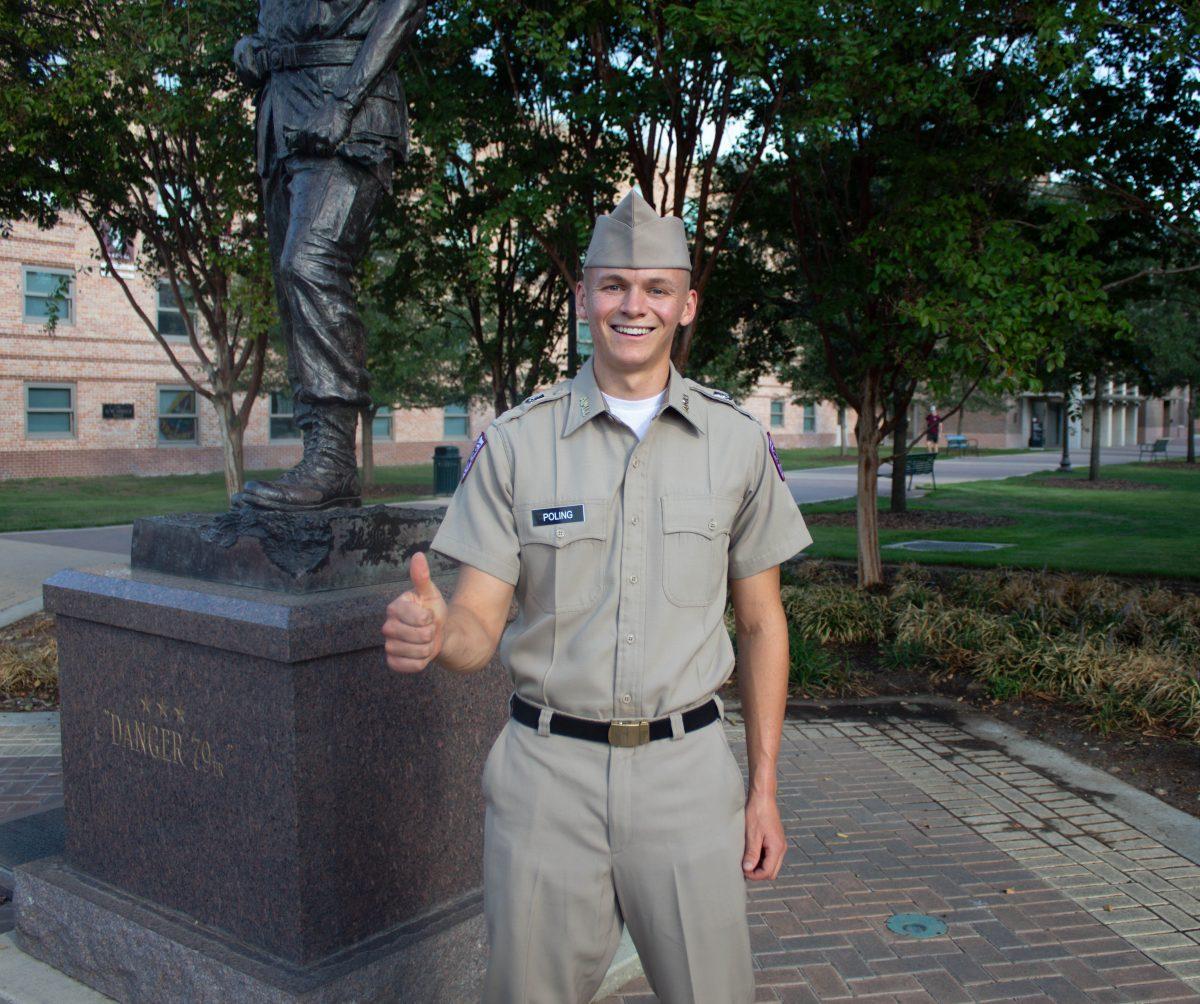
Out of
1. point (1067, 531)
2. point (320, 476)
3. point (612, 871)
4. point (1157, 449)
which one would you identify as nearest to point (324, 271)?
point (320, 476)

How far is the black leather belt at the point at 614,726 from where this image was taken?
239 cm

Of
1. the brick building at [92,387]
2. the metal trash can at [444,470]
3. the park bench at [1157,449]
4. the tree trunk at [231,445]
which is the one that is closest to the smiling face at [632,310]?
the tree trunk at [231,445]

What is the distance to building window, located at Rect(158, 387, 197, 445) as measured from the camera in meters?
32.2

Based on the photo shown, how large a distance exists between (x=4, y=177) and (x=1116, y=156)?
368 inches

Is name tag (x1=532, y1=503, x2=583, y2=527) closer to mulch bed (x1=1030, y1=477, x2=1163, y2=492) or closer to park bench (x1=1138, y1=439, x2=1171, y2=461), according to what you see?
mulch bed (x1=1030, y1=477, x2=1163, y2=492)

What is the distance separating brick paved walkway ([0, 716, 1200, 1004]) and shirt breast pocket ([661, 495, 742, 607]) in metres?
1.92

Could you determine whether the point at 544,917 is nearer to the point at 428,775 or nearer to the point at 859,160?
the point at 428,775

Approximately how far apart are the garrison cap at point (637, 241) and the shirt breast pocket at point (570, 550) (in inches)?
20.6

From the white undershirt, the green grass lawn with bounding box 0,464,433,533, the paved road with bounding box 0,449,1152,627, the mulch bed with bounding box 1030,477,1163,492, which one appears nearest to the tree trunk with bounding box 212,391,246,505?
the paved road with bounding box 0,449,1152,627

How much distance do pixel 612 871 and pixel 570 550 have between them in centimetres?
69

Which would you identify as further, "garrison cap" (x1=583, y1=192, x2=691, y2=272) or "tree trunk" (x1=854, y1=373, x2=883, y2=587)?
"tree trunk" (x1=854, y1=373, x2=883, y2=587)

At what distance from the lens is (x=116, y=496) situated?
24.8m

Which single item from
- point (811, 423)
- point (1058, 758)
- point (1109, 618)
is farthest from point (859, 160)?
point (811, 423)

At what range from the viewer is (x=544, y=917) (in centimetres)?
238
